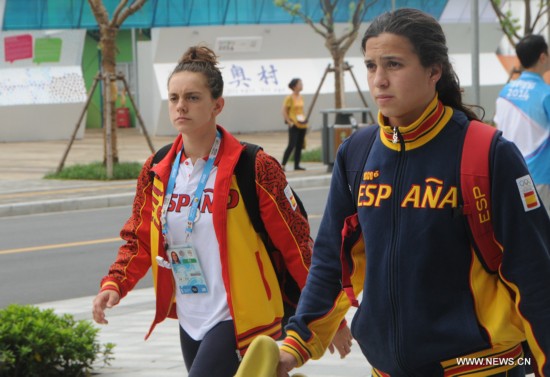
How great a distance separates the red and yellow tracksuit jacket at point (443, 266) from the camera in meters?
3.13

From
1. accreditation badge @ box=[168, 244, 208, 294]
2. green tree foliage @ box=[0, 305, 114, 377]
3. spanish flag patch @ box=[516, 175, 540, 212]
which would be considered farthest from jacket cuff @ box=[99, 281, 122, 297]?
spanish flag patch @ box=[516, 175, 540, 212]

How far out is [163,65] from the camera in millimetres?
35312

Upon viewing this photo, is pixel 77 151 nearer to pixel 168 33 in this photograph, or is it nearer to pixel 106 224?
pixel 168 33

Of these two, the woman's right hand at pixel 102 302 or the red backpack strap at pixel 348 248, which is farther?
the woman's right hand at pixel 102 302

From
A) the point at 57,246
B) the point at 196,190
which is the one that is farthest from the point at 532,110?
the point at 57,246

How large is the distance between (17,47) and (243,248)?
29.5 m

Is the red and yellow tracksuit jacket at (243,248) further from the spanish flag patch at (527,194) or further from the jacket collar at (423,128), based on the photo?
the spanish flag patch at (527,194)

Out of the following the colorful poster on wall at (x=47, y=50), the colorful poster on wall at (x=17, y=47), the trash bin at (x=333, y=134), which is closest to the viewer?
the trash bin at (x=333, y=134)

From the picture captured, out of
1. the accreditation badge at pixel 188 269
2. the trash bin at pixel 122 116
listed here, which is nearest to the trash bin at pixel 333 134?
the trash bin at pixel 122 116

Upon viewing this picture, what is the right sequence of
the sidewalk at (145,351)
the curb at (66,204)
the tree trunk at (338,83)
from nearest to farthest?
the sidewalk at (145,351), the curb at (66,204), the tree trunk at (338,83)

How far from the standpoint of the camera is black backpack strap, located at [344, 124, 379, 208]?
3389 mm

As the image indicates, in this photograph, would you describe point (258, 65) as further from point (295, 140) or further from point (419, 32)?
point (419, 32)

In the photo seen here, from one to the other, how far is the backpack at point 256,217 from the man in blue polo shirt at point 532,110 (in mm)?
4062

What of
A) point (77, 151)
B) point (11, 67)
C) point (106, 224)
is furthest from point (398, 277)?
point (11, 67)
